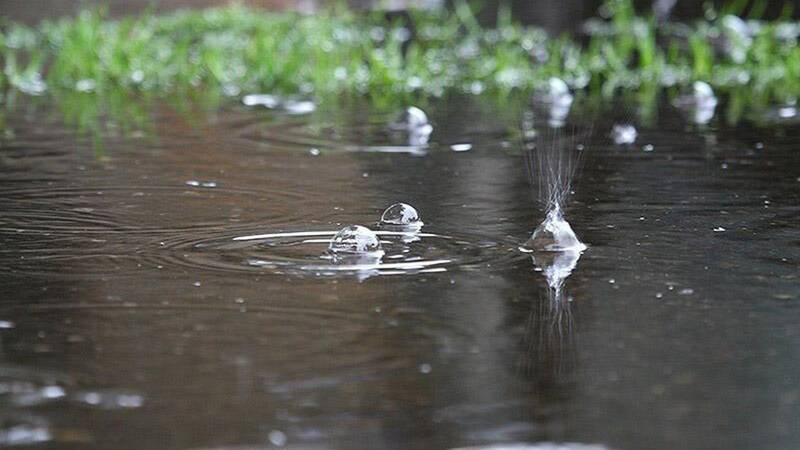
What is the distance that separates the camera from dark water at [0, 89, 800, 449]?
232 centimetres

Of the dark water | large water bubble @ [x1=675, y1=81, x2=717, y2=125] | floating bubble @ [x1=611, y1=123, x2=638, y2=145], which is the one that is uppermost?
large water bubble @ [x1=675, y1=81, x2=717, y2=125]

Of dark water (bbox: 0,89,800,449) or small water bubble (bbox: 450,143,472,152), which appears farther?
small water bubble (bbox: 450,143,472,152)

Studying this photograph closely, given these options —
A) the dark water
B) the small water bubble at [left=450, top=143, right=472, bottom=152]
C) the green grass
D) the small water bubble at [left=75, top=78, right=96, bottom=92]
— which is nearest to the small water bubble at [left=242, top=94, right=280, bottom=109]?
the green grass

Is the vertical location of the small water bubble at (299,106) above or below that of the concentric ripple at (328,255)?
above

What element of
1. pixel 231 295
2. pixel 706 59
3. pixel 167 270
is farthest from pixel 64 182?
pixel 706 59

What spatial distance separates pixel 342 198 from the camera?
4.50 metres

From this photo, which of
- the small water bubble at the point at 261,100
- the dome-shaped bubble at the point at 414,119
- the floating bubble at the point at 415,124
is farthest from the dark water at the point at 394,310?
the small water bubble at the point at 261,100

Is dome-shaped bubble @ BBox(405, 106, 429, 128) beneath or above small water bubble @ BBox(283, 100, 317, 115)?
beneath

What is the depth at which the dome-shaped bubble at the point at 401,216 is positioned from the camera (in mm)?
4004

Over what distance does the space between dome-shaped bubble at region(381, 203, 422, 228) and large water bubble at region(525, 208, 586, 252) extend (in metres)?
0.38

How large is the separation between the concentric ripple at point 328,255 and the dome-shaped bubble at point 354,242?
29 millimetres

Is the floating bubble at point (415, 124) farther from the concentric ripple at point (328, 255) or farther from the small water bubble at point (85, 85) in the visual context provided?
the small water bubble at point (85, 85)

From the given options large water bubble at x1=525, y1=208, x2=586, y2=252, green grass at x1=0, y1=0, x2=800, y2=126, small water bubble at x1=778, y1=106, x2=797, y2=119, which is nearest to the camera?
large water bubble at x1=525, y1=208, x2=586, y2=252

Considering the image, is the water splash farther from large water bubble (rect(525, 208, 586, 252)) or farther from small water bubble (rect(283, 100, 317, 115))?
small water bubble (rect(283, 100, 317, 115))
